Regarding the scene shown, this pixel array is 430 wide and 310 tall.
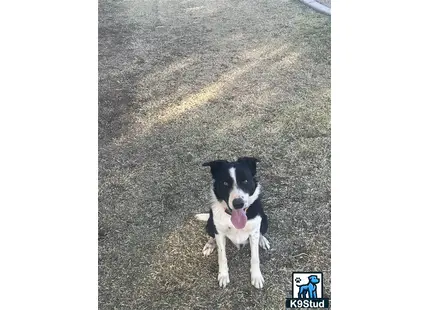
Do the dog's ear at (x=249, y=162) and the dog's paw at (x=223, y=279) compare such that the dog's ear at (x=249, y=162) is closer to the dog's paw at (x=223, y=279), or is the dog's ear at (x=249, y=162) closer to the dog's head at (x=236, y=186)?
the dog's head at (x=236, y=186)

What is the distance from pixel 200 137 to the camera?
3.35 meters

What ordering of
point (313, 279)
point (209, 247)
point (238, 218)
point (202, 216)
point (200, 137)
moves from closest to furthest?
point (238, 218), point (313, 279), point (209, 247), point (202, 216), point (200, 137)

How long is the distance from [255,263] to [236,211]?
0.36m

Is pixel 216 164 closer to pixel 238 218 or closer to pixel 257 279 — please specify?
pixel 238 218

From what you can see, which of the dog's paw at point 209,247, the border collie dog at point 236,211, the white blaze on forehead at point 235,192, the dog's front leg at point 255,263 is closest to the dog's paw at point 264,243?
the border collie dog at point 236,211

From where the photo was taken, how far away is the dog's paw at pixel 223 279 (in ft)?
8.41

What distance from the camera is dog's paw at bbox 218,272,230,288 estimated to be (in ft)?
8.41

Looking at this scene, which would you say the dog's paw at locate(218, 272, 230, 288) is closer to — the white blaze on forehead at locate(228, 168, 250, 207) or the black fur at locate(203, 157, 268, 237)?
the black fur at locate(203, 157, 268, 237)

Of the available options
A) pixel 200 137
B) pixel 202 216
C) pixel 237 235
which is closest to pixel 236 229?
pixel 237 235

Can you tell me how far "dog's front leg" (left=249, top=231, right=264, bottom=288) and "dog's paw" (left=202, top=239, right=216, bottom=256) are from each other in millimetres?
259
